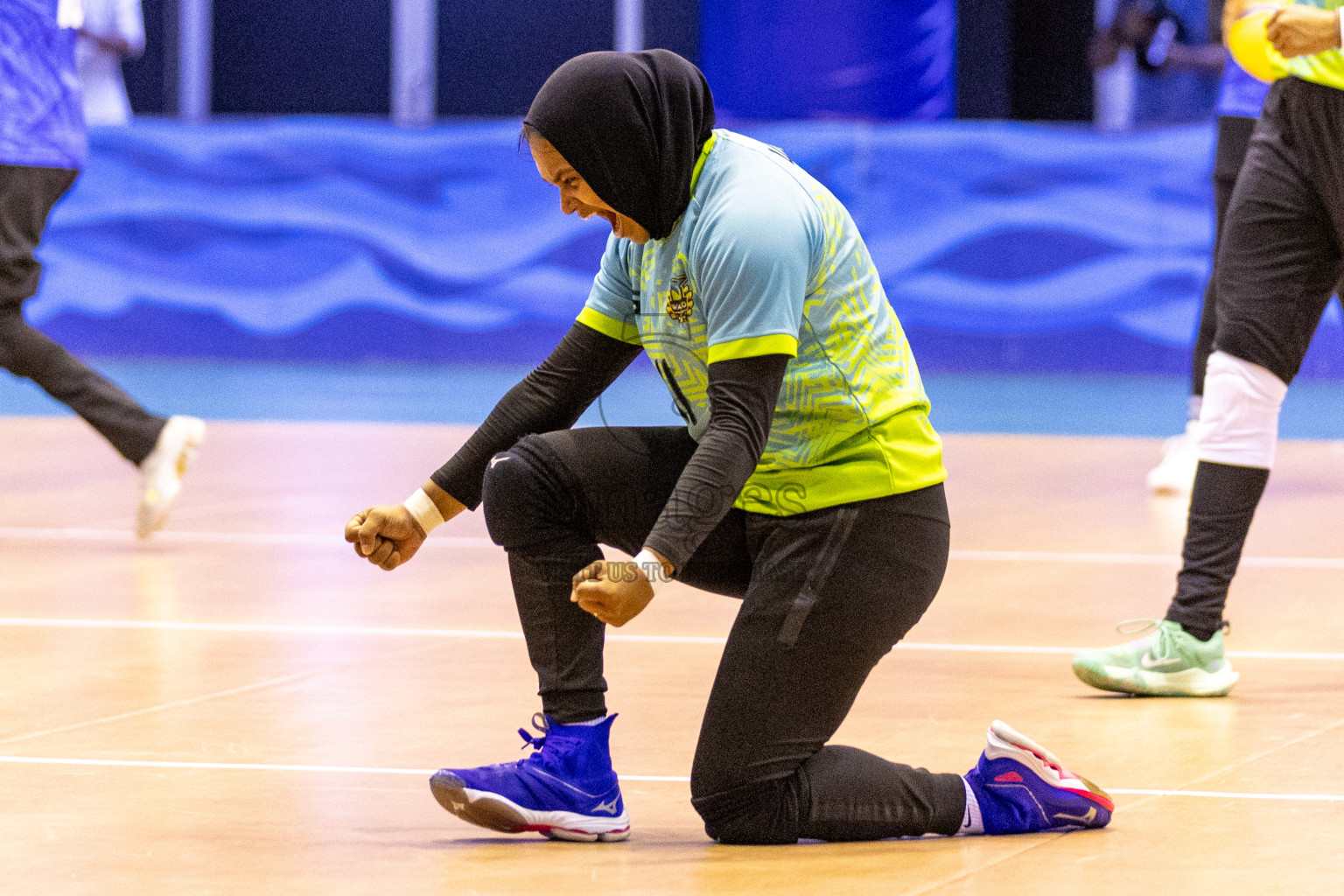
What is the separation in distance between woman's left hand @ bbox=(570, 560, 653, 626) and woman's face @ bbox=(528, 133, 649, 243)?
18.5 inches

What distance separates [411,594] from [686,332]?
6.99 ft

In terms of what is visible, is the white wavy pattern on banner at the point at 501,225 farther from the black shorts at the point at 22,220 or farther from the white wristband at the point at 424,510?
the white wristband at the point at 424,510

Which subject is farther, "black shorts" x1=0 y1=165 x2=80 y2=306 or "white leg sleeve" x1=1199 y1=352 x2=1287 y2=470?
"black shorts" x1=0 y1=165 x2=80 y2=306

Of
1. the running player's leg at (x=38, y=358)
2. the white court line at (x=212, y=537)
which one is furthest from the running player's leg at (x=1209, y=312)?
the running player's leg at (x=38, y=358)

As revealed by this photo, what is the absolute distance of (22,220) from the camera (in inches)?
207

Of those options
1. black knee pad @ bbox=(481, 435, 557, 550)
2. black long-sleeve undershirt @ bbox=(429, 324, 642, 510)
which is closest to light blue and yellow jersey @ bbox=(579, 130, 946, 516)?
black long-sleeve undershirt @ bbox=(429, 324, 642, 510)

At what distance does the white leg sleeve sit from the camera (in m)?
3.62

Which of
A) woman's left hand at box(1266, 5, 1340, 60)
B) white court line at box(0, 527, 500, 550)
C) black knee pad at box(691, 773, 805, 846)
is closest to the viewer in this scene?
black knee pad at box(691, 773, 805, 846)

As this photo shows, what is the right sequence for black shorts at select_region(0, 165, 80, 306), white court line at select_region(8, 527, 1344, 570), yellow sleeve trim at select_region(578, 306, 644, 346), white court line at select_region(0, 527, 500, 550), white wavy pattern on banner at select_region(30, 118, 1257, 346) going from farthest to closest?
white wavy pattern on banner at select_region(30, 118, 1257, 346), white court line at select_region(0, 527, 500, 550), black shorts at select_region(0, 165, 80, 306), white court line at select_region(8, 527, 1344, 570), yellow sleeve trim at select_region(578, 306, 644, 346)

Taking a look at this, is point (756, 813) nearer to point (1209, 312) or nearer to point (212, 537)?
point (212, 537)

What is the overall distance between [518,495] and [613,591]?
0.40 metres

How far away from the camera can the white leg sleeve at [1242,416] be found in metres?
3.62

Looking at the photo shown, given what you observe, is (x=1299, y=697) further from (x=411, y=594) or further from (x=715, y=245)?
(x=411, y=594)

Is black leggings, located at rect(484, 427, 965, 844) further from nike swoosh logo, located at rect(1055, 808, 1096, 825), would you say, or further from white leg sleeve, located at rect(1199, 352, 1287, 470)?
white leg sleeve, located at rect(1199, 352, 1287, 470)
